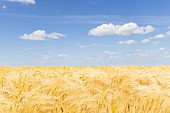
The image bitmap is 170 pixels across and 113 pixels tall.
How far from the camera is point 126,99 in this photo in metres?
4.32

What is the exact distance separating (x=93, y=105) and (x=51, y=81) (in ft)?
4.45

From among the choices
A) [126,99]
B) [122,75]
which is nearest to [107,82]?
[122,75]

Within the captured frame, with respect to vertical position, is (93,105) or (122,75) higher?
(122,75)

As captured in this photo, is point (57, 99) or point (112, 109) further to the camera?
point (57, 99)

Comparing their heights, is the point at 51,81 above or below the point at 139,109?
above

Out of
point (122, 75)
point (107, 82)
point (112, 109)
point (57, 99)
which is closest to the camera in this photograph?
point (112, 109)

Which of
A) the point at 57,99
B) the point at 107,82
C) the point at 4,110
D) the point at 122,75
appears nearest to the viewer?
the point at 4,110

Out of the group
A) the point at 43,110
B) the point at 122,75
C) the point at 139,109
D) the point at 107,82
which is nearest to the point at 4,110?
the point at 43,110

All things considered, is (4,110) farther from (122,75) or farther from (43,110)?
(122,75)

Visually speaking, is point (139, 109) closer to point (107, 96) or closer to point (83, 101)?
point (107, 96)

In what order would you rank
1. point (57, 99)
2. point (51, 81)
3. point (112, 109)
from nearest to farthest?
point (112, 109) → point (57, 99) → point (51, 81)

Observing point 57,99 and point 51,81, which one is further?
point 51,81

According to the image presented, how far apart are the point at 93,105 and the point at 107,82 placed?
85.3 inches

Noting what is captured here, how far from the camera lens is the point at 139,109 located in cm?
400
